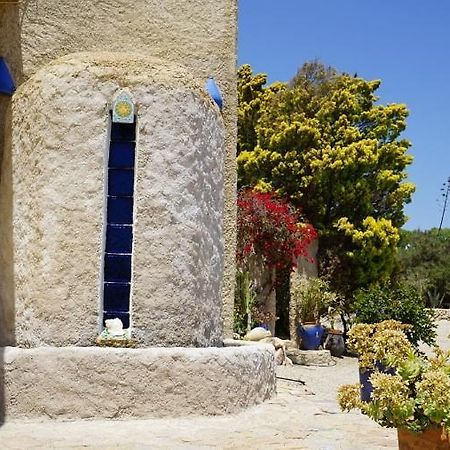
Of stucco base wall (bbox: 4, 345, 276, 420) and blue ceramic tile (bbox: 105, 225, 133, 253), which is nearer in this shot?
stucco base wall (bbox: 4, 345, 276, 420)

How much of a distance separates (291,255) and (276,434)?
33.2 ft

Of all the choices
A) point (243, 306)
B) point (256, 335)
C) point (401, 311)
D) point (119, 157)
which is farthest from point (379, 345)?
point (243, 306)

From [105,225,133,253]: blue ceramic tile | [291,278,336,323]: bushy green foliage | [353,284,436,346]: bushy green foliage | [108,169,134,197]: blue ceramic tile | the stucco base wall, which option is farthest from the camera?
[291,278,336,323]: bushy green foliage

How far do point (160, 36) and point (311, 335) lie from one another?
353 inches

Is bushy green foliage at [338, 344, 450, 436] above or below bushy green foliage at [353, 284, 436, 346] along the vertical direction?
below

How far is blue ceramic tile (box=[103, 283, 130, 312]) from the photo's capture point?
806 centimetres

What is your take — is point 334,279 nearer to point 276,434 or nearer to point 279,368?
point 279,368

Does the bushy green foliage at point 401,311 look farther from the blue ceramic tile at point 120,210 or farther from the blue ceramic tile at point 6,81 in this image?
the blue ceramic tile at point 6,81

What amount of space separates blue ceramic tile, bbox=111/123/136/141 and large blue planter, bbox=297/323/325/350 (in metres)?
9.45

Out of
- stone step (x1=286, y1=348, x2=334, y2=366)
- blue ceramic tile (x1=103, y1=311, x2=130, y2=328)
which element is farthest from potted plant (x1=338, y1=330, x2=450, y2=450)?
stone step (x1=286, y1=348, x2=334, y2=366)

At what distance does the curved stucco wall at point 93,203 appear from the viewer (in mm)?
7836

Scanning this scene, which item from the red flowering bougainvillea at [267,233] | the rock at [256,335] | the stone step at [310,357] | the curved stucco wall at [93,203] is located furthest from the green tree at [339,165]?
the curved stucco wall at [93,203]

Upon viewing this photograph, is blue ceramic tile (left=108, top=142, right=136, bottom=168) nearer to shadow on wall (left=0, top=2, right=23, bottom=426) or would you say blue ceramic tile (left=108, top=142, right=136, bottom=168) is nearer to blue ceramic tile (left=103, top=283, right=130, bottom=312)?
shadow on wall (left=0, top=2, right=23, bottom=426)

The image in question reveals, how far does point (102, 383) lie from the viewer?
24.4ft
